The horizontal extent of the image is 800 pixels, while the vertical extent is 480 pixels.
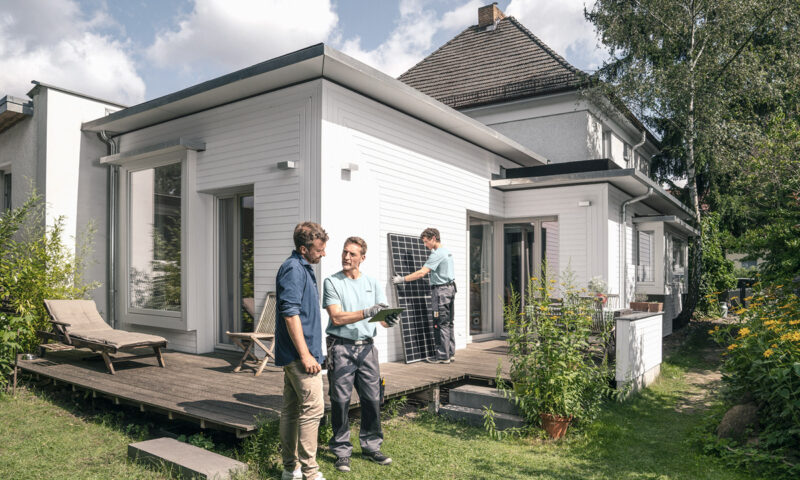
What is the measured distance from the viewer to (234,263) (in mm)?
7609

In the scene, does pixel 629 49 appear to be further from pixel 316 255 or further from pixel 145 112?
pixel 316 255

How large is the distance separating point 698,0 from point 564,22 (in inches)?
138

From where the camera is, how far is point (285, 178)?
6.53 meters

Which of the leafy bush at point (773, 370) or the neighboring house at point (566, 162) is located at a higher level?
the neighboring house at point (566, 162)

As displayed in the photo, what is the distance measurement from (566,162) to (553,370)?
6.48m

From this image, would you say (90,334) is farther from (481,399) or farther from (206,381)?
(481,399)

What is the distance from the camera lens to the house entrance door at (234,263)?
7.44 metres

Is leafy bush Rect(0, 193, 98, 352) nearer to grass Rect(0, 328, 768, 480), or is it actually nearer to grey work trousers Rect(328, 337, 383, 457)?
grass Rect(0, 328, 768, 480)

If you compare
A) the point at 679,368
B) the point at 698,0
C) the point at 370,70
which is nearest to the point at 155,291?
the point at 370,70

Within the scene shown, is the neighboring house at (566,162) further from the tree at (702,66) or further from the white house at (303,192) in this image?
the tree at (702,66)

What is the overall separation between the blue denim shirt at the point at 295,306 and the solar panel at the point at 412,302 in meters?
3.37

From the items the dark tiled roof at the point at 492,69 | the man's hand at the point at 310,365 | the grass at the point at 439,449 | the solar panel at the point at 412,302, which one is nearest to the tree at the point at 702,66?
the dark tiled roof at the point at 492,69

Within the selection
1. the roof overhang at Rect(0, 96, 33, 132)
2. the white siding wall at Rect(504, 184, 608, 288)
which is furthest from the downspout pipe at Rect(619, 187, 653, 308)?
the roof overhang at Rect(0, 96, 33, 132)

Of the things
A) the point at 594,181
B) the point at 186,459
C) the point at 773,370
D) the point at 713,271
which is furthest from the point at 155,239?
the point at 713,271
